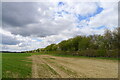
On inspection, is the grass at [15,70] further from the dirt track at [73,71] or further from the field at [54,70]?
the dirt track at [73,71]

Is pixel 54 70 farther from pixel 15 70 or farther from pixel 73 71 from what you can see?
pixel 15 70

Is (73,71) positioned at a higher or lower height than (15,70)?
lower

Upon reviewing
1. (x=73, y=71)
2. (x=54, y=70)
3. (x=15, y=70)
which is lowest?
(x=73, y=71)

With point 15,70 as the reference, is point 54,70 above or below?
below

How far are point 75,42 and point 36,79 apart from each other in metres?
51.1

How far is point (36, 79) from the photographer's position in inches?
285

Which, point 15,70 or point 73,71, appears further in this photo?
point 73,71

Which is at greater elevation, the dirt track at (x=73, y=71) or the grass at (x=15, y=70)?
the grass at (x=15, y=70)

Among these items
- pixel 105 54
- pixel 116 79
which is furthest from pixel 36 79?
pixel 105 54

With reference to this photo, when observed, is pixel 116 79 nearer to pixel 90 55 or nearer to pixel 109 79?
pixel 109 79

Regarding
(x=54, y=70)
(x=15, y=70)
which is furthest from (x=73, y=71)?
(x=15, y=70)

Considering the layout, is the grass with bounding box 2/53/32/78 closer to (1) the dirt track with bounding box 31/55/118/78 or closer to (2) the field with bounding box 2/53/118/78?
(2) the field with bounding box 2/53/118/78

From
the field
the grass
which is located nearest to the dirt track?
the field

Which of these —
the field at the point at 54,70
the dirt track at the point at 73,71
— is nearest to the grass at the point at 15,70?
the field at the point at 54,70
